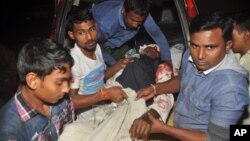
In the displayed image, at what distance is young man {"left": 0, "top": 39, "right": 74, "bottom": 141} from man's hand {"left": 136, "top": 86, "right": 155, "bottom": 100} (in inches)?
31.6

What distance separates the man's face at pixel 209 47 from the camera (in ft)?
7.90

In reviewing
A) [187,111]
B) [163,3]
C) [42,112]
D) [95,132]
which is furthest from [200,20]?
[163,3]

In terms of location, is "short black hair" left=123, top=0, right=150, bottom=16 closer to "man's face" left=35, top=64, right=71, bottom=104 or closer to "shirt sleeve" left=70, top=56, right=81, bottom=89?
"shirt sleeve" left=70, top=56, right=81, bottom=89

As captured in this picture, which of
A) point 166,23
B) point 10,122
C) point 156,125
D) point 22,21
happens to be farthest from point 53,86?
point 22,21

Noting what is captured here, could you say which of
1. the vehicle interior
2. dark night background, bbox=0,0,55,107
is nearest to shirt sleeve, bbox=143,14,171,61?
the vehicle interior

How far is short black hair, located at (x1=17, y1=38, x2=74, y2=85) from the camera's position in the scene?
83.0 inches

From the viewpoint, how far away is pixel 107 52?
146 inches

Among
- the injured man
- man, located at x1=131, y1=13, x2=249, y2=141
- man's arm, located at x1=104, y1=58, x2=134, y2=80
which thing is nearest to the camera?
man, located at x1=131, y1=13, x2=249, y2=141

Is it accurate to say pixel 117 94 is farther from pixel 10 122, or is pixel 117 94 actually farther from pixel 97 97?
pixel 10 122

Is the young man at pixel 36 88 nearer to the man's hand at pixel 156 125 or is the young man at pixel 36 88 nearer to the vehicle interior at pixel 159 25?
the man's hand at pixel 156 125

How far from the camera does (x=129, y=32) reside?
3.99 meters

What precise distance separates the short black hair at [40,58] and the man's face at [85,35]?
2.78 ft

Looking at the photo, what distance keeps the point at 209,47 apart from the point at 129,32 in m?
1.69

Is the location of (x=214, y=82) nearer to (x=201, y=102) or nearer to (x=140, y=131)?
(x=201, y=102)
